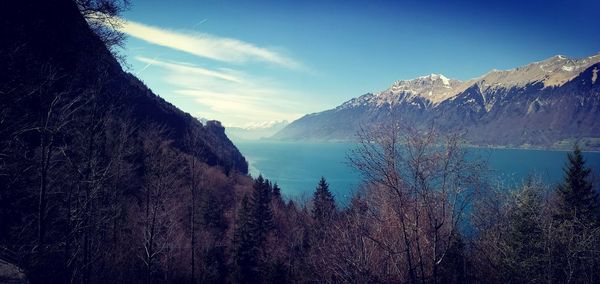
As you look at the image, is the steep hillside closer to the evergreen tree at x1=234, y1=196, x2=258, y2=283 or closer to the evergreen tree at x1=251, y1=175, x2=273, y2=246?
the evergreen tree at x1=234, y1=196, x2=258, y2=283

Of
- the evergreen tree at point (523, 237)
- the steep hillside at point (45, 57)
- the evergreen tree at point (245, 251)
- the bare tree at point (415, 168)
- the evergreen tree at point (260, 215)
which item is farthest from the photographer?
the evergreen tree at point (260, 215)

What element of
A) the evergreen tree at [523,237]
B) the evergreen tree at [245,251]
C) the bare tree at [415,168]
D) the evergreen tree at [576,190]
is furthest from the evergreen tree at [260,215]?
the bare tree at [415,168]

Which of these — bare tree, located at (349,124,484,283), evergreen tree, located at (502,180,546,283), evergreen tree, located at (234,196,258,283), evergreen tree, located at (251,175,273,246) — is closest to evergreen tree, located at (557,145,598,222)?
evergreen tree, located at (502,180,546,283)

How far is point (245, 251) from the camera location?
37.4m

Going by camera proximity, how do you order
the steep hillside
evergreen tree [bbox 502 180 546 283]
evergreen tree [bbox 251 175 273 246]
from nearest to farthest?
the steep hillside < evergreen tree [bbox 502 180 546 283] < evergreen tree [bbox 251 175 273 246]

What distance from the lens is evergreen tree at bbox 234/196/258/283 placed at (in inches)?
1422

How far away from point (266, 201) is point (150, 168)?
24.5m

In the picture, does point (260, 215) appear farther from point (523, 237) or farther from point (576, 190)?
point (576, 190)

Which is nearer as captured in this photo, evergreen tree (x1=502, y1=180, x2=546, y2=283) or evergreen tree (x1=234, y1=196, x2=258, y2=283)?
evergreen tree (x1=502, y1=180, x2=546, y2=283)

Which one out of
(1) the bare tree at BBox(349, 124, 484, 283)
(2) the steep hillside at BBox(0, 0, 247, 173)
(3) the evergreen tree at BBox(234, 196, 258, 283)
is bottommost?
(3) the evergreen tree at BBox(234, 196, 258, 283)

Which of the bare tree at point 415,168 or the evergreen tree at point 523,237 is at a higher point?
the bare tree at point 415,168

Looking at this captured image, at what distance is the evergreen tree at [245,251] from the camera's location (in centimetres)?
3612

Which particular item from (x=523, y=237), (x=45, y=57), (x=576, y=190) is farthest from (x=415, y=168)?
(x=576, y=190)

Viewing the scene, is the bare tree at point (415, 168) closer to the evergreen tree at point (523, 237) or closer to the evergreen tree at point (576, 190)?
the evergreen tree at point (523, 237)
